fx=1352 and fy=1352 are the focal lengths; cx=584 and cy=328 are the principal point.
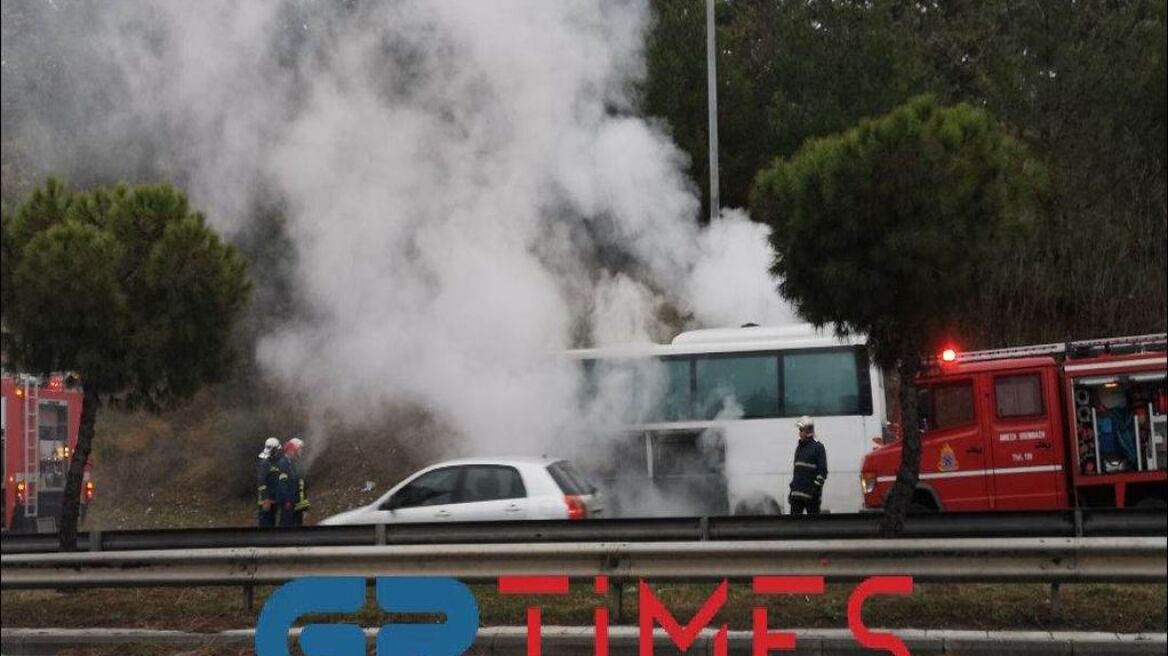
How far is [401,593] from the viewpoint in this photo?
8.25 m

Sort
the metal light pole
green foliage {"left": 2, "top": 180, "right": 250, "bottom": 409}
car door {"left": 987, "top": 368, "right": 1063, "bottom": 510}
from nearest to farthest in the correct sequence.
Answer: green foliage {"left": 2, "top": 180, "right": 250, "bottom": 409} < car door {"left": 987, "top": 368, "right": 1063, "bottom": 510} < the metal light pole

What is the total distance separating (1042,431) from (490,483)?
20.1 ft

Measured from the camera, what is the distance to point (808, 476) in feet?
44.9

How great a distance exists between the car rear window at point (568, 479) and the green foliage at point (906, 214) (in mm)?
3819

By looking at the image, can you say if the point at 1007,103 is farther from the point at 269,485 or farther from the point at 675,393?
the point at 269,485

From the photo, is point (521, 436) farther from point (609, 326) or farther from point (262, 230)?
point (262, 230)

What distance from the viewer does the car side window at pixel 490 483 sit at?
13836mm

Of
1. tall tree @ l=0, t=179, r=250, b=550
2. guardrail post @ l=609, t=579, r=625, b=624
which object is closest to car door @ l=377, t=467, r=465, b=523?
tall tree @ l=0, t=179, r=250, b=550

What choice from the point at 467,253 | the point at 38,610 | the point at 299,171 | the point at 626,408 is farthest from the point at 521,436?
the point at 38,610

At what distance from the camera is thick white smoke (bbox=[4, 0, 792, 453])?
67.1 feet

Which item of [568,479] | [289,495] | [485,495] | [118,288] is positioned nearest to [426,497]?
[485,495]

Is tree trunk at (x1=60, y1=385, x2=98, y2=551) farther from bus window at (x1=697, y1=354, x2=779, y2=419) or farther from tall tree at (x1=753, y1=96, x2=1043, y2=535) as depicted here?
bus window at (x1=697, y1=354, x2=779, y2=419)

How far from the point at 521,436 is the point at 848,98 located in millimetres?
7446

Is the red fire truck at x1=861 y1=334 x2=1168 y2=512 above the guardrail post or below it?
above
